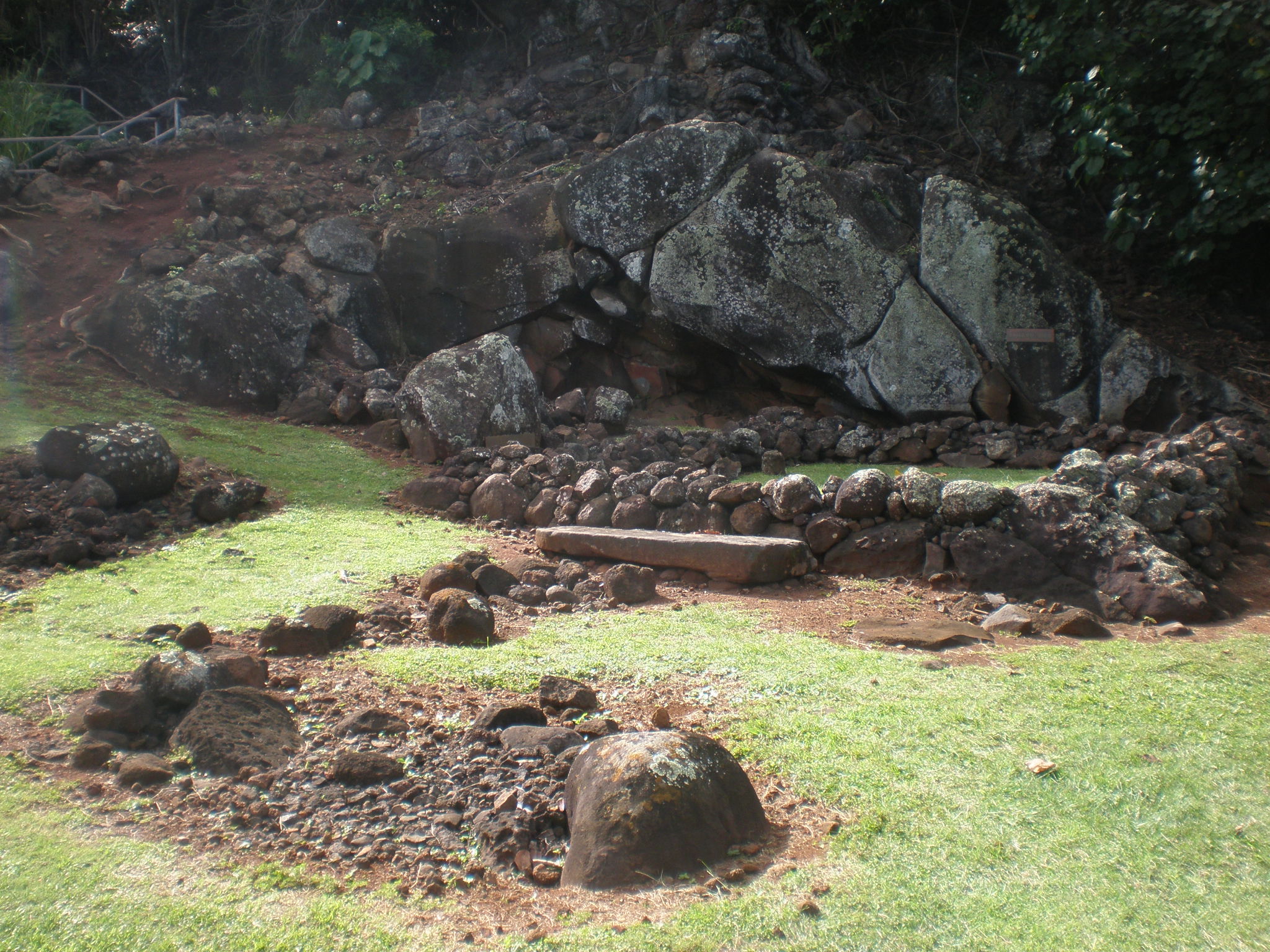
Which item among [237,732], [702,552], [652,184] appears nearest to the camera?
[237,732]

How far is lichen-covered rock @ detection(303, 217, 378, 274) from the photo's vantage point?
408 inches

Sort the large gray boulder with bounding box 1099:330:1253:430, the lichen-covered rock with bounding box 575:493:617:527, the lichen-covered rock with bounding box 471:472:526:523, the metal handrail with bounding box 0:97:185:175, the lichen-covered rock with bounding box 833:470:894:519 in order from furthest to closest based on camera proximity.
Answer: the metal handrail with bounding box 0:97:185:175, the large gray boulder with bounding box 1099:330:1253:430, the lichen-covered rock with bounding box 471:472:526:523, the lichen-covered rock with bounding box 575:493:617:527, the lichen-covered rock with bounding box 833:470:894:519

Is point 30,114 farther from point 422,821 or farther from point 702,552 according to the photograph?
point 422,821

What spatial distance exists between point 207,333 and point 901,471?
686 centimetres

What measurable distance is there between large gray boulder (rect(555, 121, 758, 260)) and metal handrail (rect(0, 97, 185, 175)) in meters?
6.78

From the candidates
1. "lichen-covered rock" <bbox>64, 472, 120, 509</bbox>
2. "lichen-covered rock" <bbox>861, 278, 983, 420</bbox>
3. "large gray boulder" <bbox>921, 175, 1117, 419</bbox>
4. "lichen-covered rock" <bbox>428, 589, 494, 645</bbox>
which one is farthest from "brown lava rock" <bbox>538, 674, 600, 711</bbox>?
"large gray boulder" <bbox>921, 175, 1117, 419</bbox>

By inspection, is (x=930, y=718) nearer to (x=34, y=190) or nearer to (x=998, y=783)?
(x=998, y=783)

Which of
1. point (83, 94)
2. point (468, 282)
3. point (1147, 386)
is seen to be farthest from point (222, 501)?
point (83, 94)

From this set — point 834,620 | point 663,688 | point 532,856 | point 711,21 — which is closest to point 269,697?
point 532,856

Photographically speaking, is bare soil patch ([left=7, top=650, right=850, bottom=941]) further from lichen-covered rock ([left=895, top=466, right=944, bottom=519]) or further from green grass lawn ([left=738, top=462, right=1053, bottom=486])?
green grass lawn ([left=738, top=462, right=1053, bottom=486])

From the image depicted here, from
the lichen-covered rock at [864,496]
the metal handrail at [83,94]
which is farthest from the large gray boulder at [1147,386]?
the metal handrail at [83,94]

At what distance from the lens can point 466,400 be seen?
8039 millimetres

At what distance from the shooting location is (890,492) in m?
5.30

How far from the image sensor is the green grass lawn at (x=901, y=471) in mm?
7062
